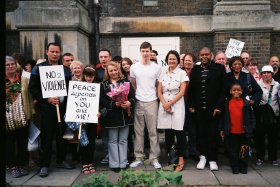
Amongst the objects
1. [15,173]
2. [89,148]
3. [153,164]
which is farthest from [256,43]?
[15,173]

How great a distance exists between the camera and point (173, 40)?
356 inches

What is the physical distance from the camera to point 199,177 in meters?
4.41

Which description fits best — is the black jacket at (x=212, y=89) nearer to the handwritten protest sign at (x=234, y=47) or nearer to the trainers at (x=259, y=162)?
the trainers at (x=259, y=162)

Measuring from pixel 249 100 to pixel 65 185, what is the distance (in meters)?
3.14

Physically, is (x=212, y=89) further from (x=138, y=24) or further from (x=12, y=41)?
(x=12, y=41)

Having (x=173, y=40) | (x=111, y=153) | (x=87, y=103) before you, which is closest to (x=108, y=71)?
(x=87, y=103)

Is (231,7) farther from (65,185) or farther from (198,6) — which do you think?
(65,185)

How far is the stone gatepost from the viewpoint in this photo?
743 centimetres

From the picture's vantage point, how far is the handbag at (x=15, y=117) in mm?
4426

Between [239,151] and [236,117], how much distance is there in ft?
1.79

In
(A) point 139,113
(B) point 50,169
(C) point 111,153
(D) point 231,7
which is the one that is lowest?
(B) point 50,169

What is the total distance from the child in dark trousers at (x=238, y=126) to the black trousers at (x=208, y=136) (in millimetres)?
172

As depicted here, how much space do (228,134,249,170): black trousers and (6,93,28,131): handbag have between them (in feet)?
10.8

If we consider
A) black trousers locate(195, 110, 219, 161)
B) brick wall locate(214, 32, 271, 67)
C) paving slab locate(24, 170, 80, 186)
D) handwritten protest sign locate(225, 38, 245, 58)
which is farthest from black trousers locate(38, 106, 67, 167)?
brick wall locate(214, 32, 271, 67)
